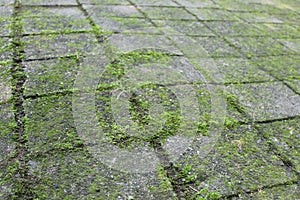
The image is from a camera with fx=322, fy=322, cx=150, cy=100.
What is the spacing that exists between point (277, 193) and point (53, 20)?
2.02 metres

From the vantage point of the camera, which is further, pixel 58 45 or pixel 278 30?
pixel 278 30

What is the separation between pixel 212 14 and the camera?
3340 mm

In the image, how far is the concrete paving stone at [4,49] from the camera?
193 centimetres

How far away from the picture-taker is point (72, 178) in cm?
123

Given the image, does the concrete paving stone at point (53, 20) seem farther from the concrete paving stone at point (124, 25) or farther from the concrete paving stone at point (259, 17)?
the concrete paving stone at point (259, 17)

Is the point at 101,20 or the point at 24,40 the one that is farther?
the point at 101,20

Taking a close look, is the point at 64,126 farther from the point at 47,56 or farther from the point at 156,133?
the point at 47,56

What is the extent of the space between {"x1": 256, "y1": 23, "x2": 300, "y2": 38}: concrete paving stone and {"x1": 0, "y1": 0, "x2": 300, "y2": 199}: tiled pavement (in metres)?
0.15

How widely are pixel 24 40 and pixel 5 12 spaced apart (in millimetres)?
578

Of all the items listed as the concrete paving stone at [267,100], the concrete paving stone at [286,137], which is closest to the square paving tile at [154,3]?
the concrete paving stone at [267,100]

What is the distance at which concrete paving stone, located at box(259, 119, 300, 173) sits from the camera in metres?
1.51

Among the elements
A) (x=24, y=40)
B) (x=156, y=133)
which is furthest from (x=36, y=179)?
(x=24, y=40)

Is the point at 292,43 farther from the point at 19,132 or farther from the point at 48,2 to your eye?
the point at 19,132

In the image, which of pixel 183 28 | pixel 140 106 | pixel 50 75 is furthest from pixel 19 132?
pixel 183 28
